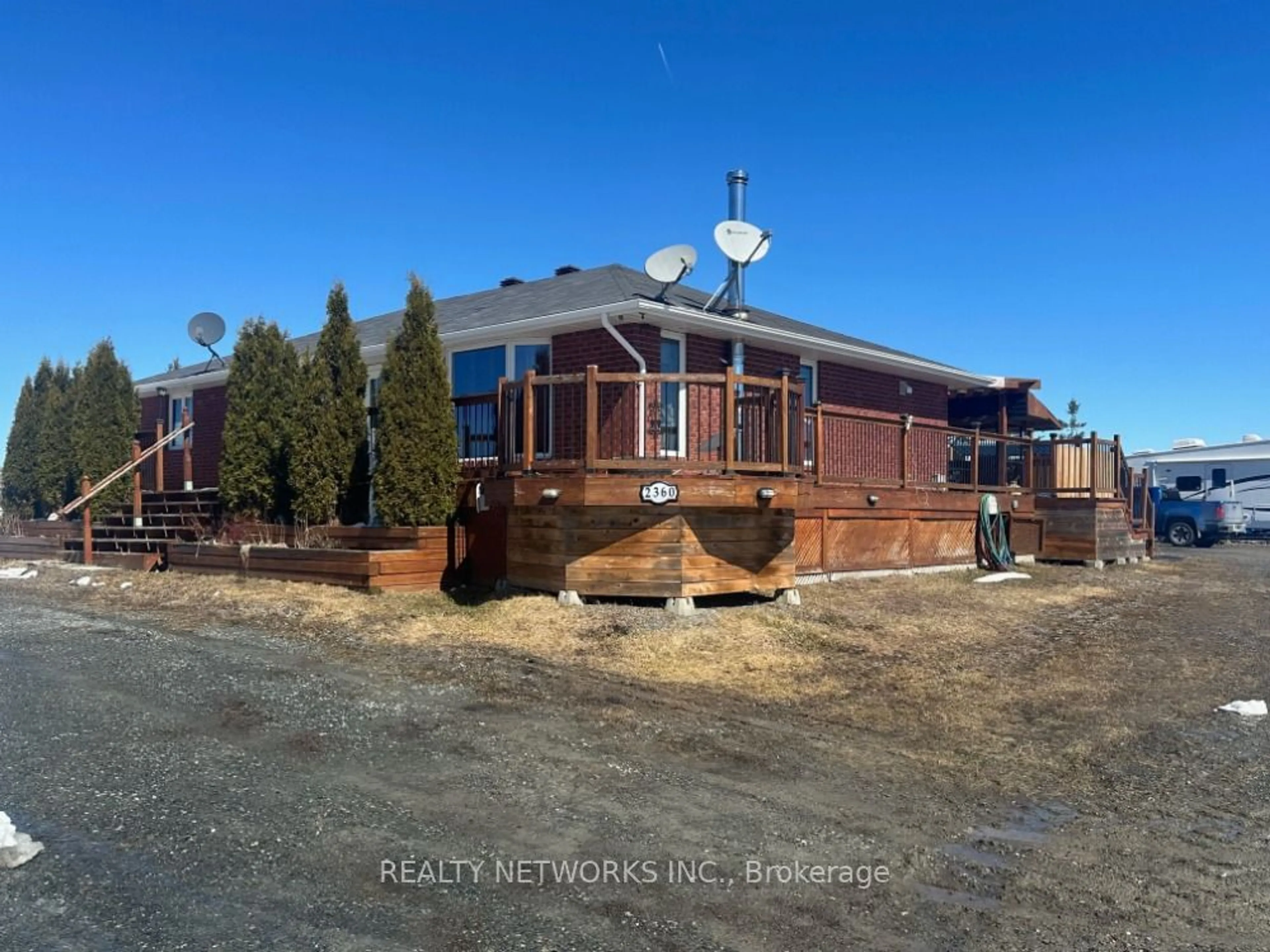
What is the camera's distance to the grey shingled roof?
45.8ft

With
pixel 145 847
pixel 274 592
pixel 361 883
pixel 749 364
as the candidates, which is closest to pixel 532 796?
pixel 361 883

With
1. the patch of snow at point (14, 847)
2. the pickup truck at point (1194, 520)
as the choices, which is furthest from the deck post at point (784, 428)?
the pickup truck at point (1194, 520)

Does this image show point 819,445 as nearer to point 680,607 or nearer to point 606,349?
point 606,349

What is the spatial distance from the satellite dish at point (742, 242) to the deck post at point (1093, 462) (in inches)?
279

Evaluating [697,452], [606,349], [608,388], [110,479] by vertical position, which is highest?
[606,349]

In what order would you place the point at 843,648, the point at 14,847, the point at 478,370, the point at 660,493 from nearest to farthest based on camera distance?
the point at 14,847 → the point at 843,648 → the point at 660,493 → the point at 478,370

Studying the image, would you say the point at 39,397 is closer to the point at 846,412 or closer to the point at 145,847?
the point at 846,412

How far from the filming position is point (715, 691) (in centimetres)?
696

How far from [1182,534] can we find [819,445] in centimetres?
2129

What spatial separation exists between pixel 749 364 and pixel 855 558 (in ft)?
12.0

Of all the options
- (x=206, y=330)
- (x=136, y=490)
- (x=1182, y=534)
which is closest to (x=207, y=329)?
(x=206, y=330)

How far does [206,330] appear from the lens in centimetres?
1909

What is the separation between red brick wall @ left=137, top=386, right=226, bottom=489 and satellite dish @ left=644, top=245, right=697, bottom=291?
10.7m

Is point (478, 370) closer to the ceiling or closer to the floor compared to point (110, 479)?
closer to the ceiling
